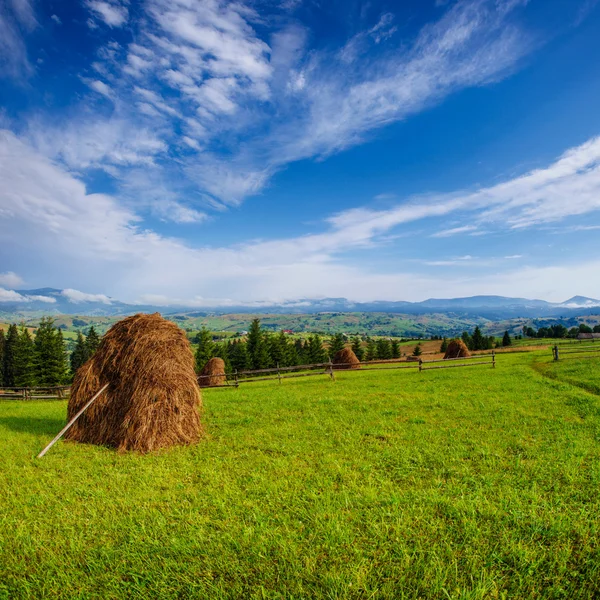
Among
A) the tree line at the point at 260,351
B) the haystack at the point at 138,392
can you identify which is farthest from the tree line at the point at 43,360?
the haystack at the point at 138,392

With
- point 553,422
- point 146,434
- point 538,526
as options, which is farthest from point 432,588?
point 553,422

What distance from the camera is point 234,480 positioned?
20.8ft

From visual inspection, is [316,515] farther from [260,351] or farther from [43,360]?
[260,351]

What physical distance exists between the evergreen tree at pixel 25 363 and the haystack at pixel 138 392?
48.1 m

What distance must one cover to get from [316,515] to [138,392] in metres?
6.30

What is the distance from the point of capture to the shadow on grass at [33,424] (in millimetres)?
11166

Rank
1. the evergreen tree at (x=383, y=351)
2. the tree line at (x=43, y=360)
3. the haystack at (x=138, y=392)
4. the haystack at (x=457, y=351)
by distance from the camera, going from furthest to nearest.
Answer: the evergreen tree at (x=383, y=351) < the tree line at (x=43, y=360) < the haystack at (x=457, y=351) < the haystack at (x=138, y=392)

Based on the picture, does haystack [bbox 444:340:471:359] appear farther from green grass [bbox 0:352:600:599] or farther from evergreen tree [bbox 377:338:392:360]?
evergreen tree [bbox 377:338:392:360]

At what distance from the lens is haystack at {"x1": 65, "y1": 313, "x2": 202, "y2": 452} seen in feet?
28.7

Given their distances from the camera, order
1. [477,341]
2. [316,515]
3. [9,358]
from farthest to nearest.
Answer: [477,341], [9,358], [316,515]

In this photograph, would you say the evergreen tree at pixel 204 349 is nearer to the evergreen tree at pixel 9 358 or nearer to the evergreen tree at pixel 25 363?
the evergreen tree at pixel 25 363

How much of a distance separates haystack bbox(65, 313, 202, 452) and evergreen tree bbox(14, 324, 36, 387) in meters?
48.1

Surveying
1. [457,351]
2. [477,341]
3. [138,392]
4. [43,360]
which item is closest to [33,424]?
[138,392]

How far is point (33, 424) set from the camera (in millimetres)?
12445
